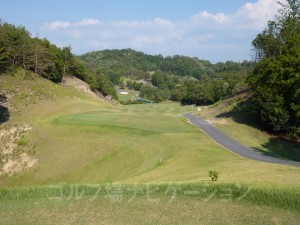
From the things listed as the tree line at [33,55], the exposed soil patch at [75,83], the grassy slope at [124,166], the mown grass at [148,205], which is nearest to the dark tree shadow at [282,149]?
the grassy slope at [124,166]

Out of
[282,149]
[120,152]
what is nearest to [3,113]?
[120,152]

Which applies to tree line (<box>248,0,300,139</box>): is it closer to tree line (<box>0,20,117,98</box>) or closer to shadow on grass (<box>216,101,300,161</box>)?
shadow on grass (<box>216,101,300,161</box>)

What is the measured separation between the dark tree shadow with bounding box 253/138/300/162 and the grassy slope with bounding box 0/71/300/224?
2.28 m

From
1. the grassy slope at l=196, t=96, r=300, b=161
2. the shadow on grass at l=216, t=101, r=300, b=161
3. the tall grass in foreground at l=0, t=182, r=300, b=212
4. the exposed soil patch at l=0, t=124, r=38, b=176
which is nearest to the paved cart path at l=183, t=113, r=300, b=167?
the grassy slope at l=196, t=96, r=300, b=161

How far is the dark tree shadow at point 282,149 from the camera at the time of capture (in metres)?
34.2

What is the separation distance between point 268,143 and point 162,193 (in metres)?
30.7

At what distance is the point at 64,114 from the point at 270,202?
49.1 meters

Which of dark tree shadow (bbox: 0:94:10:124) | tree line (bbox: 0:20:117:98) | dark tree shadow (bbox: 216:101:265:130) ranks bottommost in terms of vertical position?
dark tree shadow (bbox: 0:94:10:124)

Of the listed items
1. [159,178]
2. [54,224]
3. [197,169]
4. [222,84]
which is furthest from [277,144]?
[222,84]

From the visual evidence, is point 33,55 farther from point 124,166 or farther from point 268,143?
point 268,143

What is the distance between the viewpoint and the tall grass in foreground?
37.4ft

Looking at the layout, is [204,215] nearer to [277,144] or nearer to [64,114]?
[277,144]

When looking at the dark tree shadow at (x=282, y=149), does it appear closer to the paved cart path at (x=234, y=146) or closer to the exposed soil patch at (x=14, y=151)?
the paved cart path at (x=234, y=146)

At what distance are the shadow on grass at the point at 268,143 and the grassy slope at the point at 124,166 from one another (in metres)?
2.75
